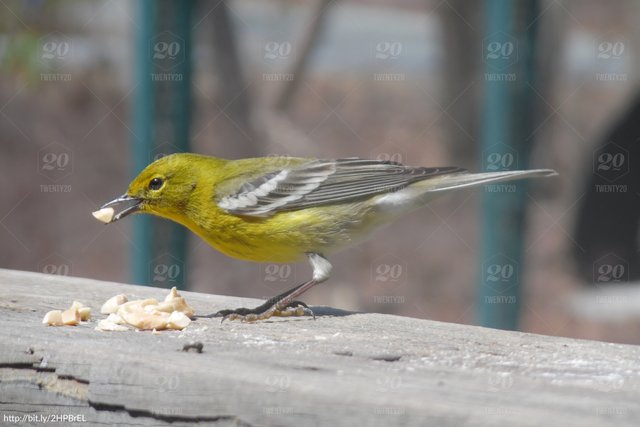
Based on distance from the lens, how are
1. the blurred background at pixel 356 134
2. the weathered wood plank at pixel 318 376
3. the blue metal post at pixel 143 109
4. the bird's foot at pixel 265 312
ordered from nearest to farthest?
the weathered wood plank at pixel 318 376
the bird's foot at pixel 265 312
the blurred background at pixel 356 134
the blue metal post at pixel 143 109

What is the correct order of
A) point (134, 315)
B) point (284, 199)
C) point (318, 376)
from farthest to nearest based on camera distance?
point (284, 199) < point (134, 315) < point (318, 376)

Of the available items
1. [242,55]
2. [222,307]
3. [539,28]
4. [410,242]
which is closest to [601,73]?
[410,242]

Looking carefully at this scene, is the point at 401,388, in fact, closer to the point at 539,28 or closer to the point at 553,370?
the point at 553,370

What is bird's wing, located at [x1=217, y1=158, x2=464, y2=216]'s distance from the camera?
513 cm

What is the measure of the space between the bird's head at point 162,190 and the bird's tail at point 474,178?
1.36 metres

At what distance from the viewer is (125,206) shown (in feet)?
16.9

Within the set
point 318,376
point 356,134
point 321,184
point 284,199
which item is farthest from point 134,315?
point 356,134

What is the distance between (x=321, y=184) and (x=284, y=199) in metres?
0.31

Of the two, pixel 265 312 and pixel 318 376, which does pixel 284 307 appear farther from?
pixel 318 376

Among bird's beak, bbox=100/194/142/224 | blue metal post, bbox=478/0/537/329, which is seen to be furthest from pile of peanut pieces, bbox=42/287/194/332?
blue metal post, bbox=478/0/537/329

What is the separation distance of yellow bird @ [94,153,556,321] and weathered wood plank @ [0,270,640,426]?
139cm

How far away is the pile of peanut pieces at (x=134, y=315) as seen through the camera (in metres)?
3.49

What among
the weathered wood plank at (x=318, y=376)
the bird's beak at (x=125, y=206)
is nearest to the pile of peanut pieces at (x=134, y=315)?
the weathered wood plank at (x=318, y=376)

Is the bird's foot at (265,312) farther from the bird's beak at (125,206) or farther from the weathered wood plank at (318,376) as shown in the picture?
the bird's beak at (125,206)
